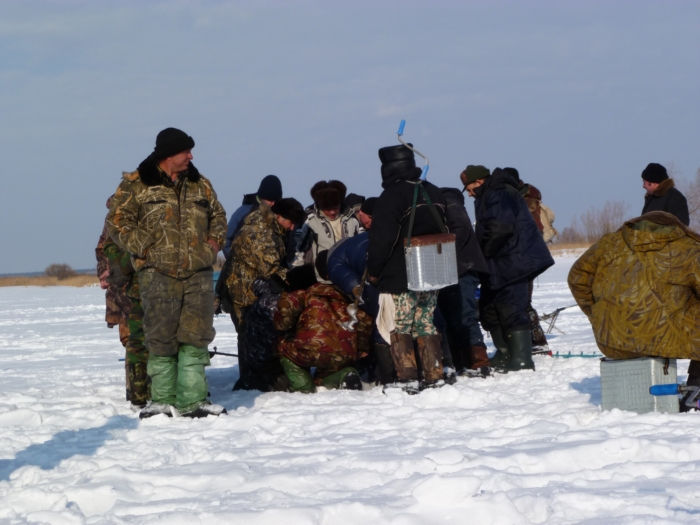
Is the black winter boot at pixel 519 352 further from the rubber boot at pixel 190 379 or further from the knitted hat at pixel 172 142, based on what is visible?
the knitted hat at pixel 172 142

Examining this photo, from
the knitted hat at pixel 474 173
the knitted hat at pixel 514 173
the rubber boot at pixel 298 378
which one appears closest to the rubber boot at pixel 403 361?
the rubber boot at pixel 298 378

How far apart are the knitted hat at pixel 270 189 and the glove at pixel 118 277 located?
5.57 ft

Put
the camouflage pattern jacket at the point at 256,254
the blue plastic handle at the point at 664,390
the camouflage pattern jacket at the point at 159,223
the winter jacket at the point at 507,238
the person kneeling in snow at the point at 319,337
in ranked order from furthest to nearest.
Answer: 1. the winter jacket at the point at 507,238
2. the camouflage pattern jacket at the point at 256,254
3. the person kneeling in snow at the point at 319,337
4. the camouflage pattern jacket at the point at 159,223
5. the blue plastic handle at the point at 664,390

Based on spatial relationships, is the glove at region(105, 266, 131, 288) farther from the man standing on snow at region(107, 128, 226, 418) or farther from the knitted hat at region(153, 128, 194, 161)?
the knitted hat at region(153, 128, 194, 161)

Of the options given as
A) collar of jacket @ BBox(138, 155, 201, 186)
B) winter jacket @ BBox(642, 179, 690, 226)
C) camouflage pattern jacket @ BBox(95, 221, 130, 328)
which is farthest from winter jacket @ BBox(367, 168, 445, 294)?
winter jacket @ BBox(642, 179, 690, 226)

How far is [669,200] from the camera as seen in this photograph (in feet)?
28.6

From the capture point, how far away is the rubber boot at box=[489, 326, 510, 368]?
7.99 metres

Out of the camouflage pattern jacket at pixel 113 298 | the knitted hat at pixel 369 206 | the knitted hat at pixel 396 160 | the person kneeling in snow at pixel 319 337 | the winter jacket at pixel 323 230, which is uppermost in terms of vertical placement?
the knitted hat at pixel 396 160

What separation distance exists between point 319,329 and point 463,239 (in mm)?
1374

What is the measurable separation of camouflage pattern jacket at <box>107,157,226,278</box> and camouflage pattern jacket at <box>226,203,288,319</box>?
1202 mm

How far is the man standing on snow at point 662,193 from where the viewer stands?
8.70m

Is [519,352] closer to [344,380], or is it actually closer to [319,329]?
[344,380]

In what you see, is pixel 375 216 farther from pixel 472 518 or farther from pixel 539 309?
pixel 539 309

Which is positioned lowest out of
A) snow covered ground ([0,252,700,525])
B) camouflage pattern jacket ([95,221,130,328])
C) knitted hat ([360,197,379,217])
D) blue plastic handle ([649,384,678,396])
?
snow covered ground ([0,252,700,525])
